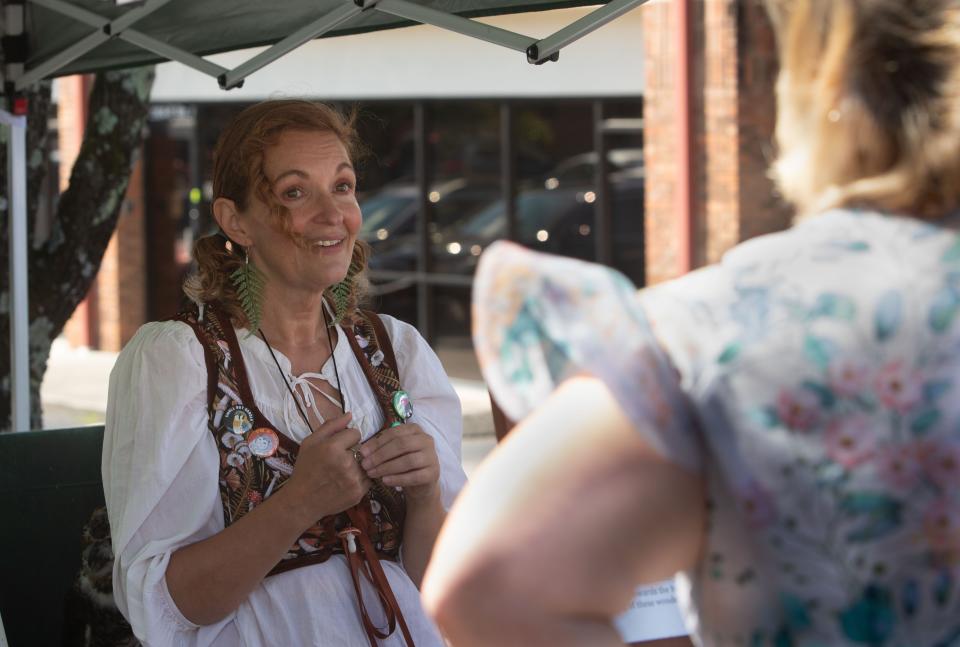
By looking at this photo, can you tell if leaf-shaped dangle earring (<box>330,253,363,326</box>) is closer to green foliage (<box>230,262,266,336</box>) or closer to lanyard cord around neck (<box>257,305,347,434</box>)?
lanyard cord around neck (<box>257,305,347,434</box>)

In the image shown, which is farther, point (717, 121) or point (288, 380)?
point (717, 121)

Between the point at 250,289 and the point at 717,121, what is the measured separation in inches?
288

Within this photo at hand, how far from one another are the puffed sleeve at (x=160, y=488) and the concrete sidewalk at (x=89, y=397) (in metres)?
5.60

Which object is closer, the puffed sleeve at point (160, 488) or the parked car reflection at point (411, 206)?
the puffed sleeve at point (160, 488)

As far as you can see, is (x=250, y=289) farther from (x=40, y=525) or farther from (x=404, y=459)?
(x=40, y=525)

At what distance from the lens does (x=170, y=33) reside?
12.5ft

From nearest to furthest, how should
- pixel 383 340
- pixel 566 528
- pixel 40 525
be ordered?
pixel 566 528, pixel 383 340, pixel 40 525

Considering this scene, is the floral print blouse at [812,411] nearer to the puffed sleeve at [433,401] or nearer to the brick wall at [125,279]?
the puffed sleeve at [433,401]

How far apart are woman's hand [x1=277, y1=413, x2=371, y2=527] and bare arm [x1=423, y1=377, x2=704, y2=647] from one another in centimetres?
117

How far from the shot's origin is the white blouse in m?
2.39

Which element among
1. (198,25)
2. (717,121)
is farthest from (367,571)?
(717,121)

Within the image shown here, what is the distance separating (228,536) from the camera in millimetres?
2359

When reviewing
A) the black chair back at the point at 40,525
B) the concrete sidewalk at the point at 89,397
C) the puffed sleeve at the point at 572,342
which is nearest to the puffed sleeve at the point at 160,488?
the black chair back at the point at 40,525

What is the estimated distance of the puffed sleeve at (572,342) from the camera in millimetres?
1156
